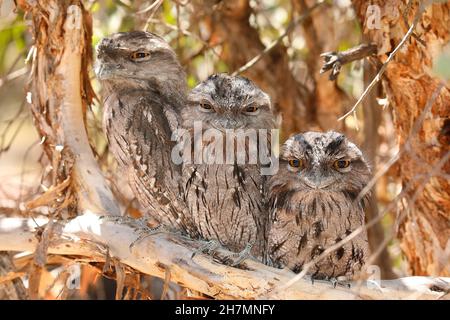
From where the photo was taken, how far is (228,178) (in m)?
2.71

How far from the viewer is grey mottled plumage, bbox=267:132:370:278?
8.16ft

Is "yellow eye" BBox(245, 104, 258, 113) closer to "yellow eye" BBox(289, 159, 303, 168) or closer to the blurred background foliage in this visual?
"yellow eye" BBox(289, 159, 303, 168)

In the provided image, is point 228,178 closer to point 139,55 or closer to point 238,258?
point 238,258

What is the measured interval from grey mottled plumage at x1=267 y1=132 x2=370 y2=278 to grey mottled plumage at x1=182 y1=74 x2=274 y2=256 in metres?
0.11

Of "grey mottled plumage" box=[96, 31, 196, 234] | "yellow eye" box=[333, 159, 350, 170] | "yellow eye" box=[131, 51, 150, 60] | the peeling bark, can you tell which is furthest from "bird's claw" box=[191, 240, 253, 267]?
"yellow eye" box=[131, 51, 150, 60]

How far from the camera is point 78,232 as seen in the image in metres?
2.76

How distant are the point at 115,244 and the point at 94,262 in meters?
0.22

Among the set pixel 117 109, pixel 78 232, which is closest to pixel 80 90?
pixel 117 109

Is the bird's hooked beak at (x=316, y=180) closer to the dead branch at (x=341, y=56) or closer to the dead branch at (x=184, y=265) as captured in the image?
the dead branch at (x=184, y=265)

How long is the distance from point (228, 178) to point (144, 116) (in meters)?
0.43

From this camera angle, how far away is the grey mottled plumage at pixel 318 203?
249cm
